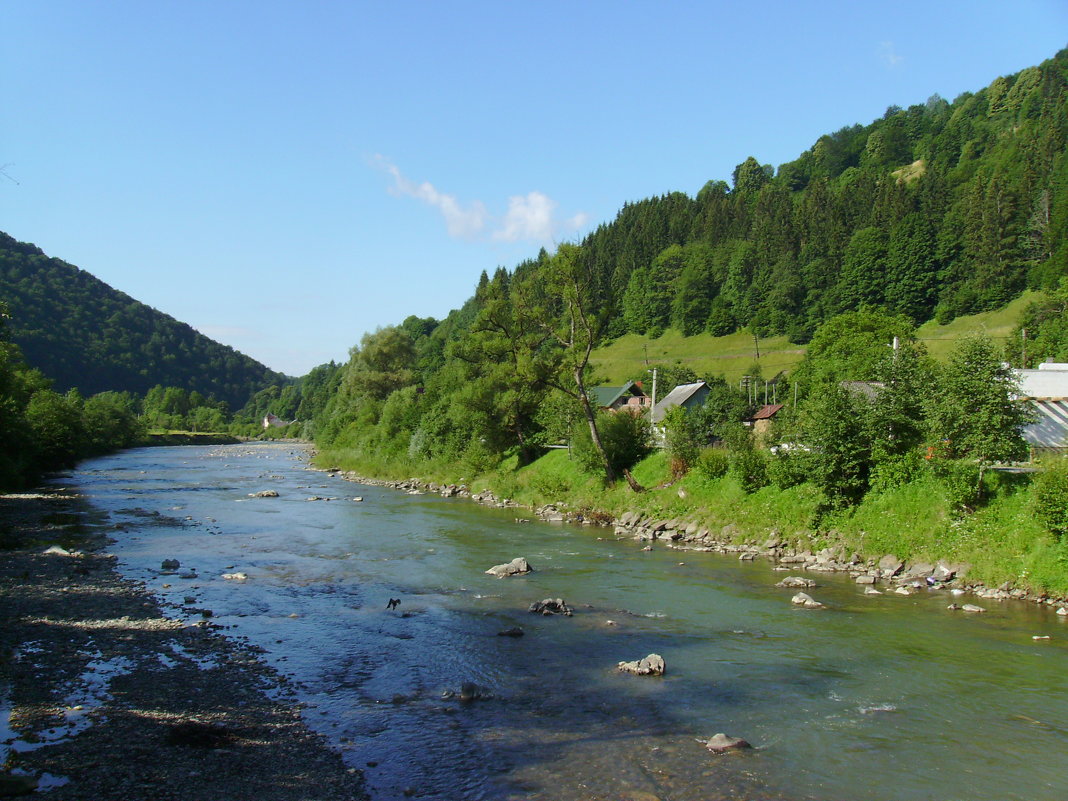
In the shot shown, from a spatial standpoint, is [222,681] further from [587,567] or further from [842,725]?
[587,567]

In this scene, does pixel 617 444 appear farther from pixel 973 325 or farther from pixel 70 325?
pixel 70 325

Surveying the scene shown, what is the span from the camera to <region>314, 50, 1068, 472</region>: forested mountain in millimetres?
46219

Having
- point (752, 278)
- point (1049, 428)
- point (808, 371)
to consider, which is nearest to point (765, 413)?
point (808, 371)

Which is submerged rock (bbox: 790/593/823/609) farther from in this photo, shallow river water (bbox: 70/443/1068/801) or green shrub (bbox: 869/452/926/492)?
green shrub (bbox: 869/452/926/492)

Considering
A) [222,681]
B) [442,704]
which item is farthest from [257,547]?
[442,704]

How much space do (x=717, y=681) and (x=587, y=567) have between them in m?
10.9

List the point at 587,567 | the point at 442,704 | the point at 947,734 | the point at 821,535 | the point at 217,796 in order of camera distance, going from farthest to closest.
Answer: the point at 821,535 < the point at 587,567 < the point at 442,704 < the point at 947,734 < the point at 217,796

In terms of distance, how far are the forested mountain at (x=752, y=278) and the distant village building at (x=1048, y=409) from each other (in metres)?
20.3

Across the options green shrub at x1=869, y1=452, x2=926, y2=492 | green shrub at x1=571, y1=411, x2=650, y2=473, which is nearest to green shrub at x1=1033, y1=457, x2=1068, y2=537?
green shrub at x1=869, y1=452, x2=926, y2=492

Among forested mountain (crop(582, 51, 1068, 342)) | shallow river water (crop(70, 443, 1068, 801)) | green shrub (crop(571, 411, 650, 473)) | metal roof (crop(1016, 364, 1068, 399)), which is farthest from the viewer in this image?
forested mountain (crop(582, 51, 1068, 342))

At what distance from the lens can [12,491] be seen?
43000mm

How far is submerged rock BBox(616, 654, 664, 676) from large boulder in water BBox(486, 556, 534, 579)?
922cm

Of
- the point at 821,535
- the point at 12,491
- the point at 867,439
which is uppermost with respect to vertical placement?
the point at 867,439

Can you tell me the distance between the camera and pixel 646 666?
13.6m
